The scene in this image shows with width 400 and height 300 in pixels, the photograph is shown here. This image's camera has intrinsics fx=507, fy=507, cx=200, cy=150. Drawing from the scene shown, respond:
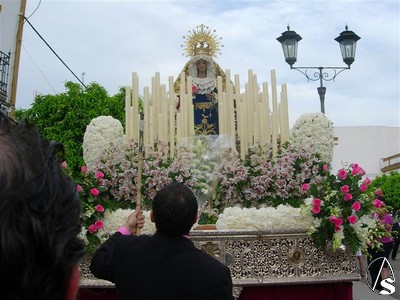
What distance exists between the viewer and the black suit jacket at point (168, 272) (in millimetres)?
2219

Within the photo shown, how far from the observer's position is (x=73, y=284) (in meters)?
0.89

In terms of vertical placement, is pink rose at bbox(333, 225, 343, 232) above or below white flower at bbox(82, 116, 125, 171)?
below

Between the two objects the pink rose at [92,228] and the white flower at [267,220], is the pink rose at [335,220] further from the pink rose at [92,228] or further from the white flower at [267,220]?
the pink rose at [92,228]

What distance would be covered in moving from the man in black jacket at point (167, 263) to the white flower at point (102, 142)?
2746mm

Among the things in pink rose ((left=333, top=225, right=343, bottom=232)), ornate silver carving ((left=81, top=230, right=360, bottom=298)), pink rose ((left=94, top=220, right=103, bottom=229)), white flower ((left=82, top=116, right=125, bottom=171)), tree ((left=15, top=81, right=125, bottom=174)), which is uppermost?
tree ((left=15, top=81, right=125, bottom=174))

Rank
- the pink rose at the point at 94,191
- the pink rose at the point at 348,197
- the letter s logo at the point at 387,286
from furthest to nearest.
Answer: the letter s logo at the point at 387,286 → the pink rose at the point at 94,191 → the pink rose at the point at 348,197

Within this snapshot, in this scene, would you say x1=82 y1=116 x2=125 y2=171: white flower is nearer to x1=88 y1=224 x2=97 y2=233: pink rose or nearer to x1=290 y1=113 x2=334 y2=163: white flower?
x1=88 y1=224 x2=97 y2=233: pink rose

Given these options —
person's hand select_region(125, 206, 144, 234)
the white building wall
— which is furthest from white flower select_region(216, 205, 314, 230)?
the white building wall

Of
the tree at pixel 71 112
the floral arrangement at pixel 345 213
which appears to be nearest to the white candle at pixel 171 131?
the floral arrangement at pixel 345 213

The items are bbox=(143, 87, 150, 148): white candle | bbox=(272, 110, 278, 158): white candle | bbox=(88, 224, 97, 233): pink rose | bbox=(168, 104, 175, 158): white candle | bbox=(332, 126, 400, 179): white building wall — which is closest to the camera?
bbox=(88, 224, 97, 233): pink rose

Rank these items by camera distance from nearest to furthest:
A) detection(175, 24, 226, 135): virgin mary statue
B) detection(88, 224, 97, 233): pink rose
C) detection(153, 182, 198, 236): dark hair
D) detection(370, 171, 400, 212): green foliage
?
detection(153, 182, 198, 236): dark hair
detection(88, 224, 97, 233): pink rose
detection(175, 24, 226, 135): virgin mary statue
detection(370, 171, 400, 212): green foliage

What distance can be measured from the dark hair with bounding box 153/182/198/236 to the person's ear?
1501 mm

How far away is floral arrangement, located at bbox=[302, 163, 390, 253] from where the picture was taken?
4.43m

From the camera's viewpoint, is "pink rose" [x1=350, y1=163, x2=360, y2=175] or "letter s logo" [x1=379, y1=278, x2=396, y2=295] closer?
"pink rose" [x1=350, y1=163, x2=360, y2=175]
